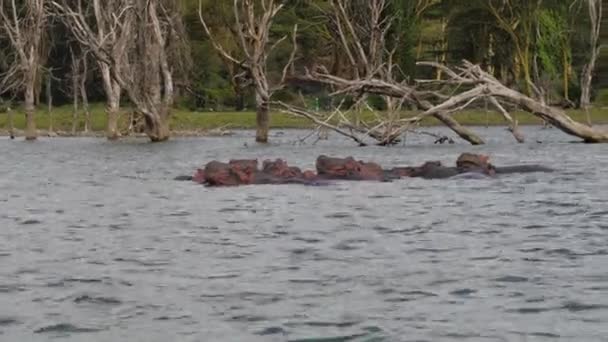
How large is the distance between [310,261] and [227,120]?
70.5m

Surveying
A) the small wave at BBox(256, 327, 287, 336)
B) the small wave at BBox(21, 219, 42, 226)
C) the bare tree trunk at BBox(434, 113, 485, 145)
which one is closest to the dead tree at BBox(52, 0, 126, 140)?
the bare tree trunk at BBox(434, 113, 485, 145)

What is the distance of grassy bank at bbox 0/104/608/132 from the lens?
8419 centimetres

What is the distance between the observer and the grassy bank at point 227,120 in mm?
84188

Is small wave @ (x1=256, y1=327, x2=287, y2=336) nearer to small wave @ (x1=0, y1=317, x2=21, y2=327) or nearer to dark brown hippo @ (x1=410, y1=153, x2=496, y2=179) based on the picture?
small wave @ (x1=0, y1=317, x2=21, y2=327)

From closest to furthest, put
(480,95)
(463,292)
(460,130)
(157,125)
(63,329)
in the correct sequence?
(63,329), (463,292), (480,95), (460,130), (157,125)

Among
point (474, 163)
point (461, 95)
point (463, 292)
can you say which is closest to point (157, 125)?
point (461, 95)

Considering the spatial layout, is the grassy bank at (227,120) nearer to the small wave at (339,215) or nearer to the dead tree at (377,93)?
the dead tree at (377,93)

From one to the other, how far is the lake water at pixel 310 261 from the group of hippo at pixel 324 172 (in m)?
0.86

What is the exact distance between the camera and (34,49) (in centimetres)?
6925

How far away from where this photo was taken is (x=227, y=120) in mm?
87812

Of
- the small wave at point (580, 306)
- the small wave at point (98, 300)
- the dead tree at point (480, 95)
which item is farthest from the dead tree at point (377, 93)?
the small wave at point (580, 306)

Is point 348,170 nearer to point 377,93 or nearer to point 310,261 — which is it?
point 377,93

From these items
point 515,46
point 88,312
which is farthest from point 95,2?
point 88,312

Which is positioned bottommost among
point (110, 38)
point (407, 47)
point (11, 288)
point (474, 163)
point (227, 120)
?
point (227, 120)
